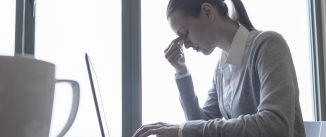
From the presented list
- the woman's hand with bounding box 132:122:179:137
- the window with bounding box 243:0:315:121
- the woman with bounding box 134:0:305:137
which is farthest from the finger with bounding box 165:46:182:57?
the window with bounding box 243:0:315:121

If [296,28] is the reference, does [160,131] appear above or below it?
below

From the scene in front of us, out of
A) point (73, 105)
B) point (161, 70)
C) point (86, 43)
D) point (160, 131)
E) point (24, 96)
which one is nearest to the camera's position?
point (24, 96)

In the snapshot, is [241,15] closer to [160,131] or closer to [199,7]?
[199,7]

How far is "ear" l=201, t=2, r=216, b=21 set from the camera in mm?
1056

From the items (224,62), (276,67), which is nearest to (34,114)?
(276,67)

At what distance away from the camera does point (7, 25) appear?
4.49 ft

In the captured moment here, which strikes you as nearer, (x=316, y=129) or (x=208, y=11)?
(x=208, y=11)

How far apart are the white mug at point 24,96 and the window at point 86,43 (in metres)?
0.76

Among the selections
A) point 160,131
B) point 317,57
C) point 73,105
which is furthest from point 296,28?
point 73,105

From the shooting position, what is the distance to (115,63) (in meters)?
1.62

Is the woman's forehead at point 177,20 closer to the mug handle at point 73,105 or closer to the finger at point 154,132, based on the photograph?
the finger at point 154,132

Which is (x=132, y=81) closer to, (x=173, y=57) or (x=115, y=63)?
(x=115, y=63)

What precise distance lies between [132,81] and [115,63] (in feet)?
0.33

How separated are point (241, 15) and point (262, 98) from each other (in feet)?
1.08
